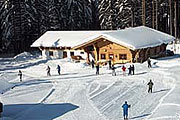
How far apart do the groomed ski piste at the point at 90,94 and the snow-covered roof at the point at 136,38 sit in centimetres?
240

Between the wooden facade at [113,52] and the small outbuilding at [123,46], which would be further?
the wooden facade at [113,52]

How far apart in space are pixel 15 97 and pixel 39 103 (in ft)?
10.8

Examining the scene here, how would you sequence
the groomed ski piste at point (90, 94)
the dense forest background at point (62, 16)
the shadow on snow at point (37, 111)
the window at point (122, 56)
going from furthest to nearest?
the dense forest background at point (62, 16)
the window at point (122, 56)
the shadow on snow at point (37, 111)
the groomed ski piste at point (90, 94)

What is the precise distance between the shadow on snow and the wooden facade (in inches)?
682

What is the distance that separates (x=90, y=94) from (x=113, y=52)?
15.0 metres

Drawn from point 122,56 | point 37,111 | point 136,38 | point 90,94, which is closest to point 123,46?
point 122,56

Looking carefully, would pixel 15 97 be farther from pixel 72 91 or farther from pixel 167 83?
pixel 167 83

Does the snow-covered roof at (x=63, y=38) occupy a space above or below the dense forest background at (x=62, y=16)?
below

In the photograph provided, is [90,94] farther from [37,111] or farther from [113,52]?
[113,52]

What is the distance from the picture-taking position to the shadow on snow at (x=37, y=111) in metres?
23.5

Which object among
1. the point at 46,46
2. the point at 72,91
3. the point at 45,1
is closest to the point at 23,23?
the point at 45,1

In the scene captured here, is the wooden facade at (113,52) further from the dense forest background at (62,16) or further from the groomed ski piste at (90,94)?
the dense forest background at (62,16)

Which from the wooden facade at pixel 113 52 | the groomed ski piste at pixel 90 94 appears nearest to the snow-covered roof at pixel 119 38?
the wooden facade at pixel 113 52

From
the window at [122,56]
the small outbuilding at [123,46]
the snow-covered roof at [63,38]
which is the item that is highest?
the snow-covered roof at [63,38]
